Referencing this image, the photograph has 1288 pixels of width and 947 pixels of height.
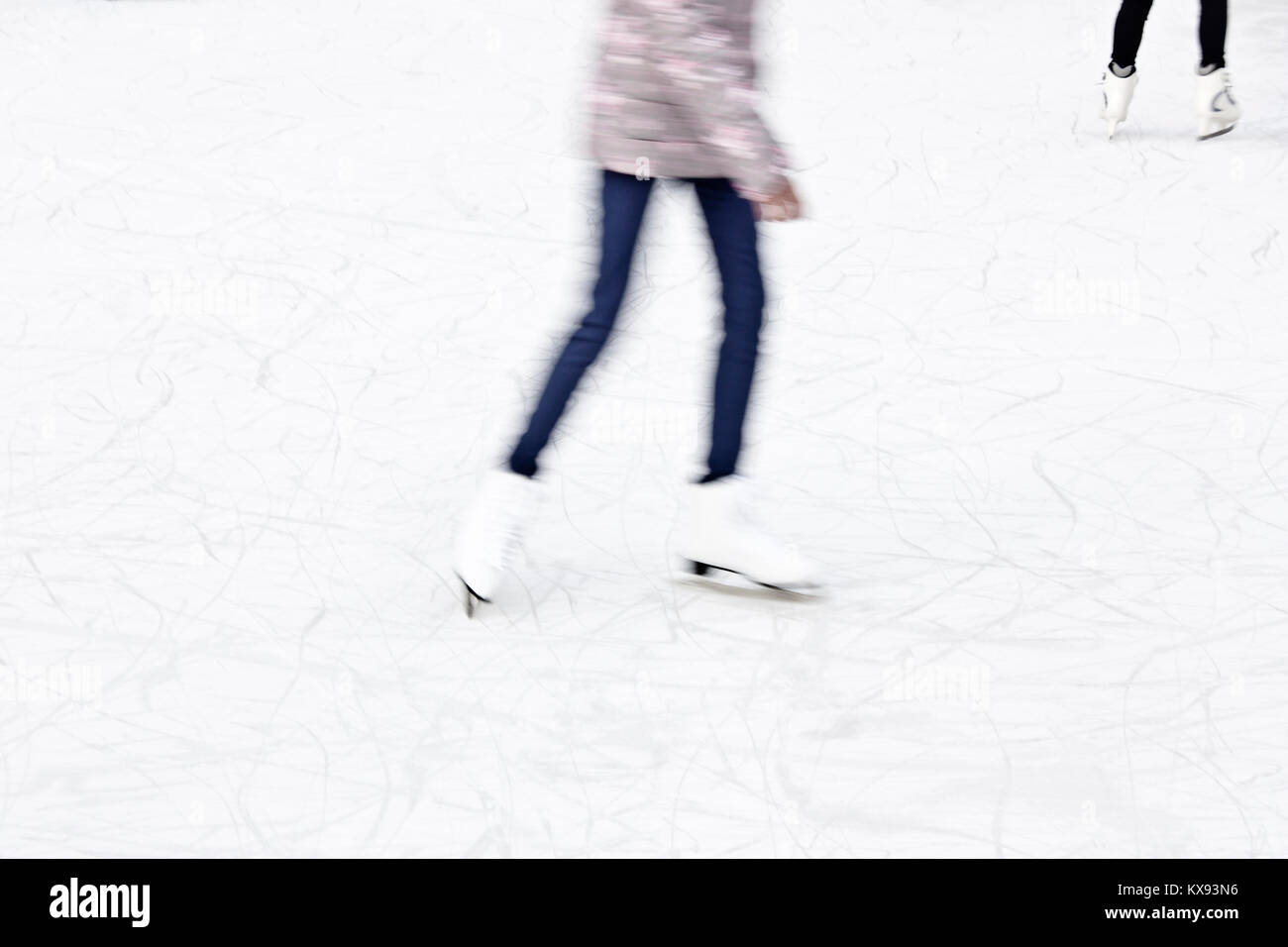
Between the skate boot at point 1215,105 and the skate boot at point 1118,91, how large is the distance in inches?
6.8

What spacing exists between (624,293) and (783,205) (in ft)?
0.75

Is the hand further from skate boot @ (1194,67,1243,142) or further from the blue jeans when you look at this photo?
skate boot @ (1194,67,1243,142)

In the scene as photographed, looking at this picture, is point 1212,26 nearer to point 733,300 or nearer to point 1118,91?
point 1118,91

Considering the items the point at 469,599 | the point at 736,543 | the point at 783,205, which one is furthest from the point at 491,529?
the point at 783,205

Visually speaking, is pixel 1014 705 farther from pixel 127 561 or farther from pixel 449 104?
pixel 449 104

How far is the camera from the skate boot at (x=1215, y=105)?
421cm

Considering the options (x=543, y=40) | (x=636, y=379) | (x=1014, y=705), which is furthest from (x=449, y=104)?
(x=1014, y=705)

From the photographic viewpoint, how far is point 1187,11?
5562mm

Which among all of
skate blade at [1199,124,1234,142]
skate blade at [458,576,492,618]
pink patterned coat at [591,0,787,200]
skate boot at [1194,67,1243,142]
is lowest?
skate blade at [458,576,492,618]

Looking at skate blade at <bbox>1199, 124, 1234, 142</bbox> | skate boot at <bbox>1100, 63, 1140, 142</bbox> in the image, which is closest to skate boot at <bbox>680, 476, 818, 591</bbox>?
skate boot at <bbox>1100, 63, 1140, 142</bbox>

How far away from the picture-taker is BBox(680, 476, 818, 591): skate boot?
2.27 m

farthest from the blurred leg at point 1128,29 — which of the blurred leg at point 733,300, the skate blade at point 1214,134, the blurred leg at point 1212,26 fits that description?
the blurred leg at point 733,300

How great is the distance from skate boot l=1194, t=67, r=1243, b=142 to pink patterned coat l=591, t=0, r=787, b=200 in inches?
98.9
